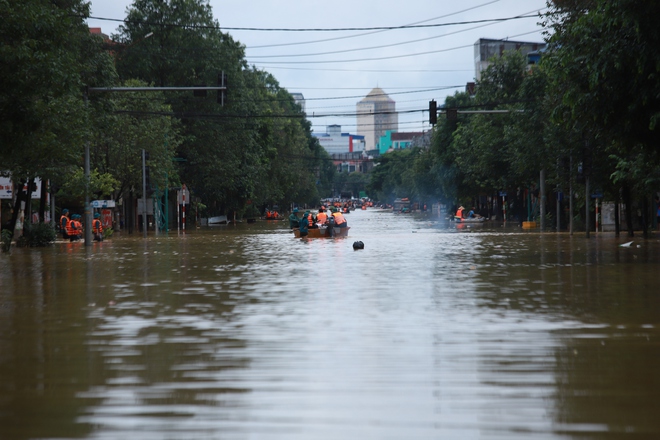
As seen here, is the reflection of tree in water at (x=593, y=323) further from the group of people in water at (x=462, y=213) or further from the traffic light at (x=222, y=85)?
the group of people in water at (x=462, y=213)

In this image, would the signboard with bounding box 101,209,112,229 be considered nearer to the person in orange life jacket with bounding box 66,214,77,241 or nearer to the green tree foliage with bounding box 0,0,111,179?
the person in orange life jacket with bounding box 66,214,77,241

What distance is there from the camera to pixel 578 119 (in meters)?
27.0

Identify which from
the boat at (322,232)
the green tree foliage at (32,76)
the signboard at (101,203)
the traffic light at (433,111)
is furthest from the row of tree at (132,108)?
the traffic light at (433,111)

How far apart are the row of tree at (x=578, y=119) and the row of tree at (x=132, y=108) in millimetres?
12275

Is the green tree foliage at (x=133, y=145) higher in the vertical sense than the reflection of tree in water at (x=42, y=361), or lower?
higher

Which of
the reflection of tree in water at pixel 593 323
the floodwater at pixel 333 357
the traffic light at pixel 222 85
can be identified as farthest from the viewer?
the traffic light at pixel 222 85

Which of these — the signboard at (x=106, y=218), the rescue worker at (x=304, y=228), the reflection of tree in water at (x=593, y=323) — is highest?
the signboard at (x=106, y=218)

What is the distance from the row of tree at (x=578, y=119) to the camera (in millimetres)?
23609

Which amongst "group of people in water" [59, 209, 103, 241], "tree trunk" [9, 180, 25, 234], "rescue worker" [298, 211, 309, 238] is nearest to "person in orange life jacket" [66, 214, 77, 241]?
"group of people in water" [59, 209, 103, 241]

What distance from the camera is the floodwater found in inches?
286

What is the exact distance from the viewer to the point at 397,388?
8523 mm

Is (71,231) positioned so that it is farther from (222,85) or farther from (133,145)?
(222,85)

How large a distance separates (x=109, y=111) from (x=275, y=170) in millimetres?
66979

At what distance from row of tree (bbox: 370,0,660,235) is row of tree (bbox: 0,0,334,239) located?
12.3 meters
